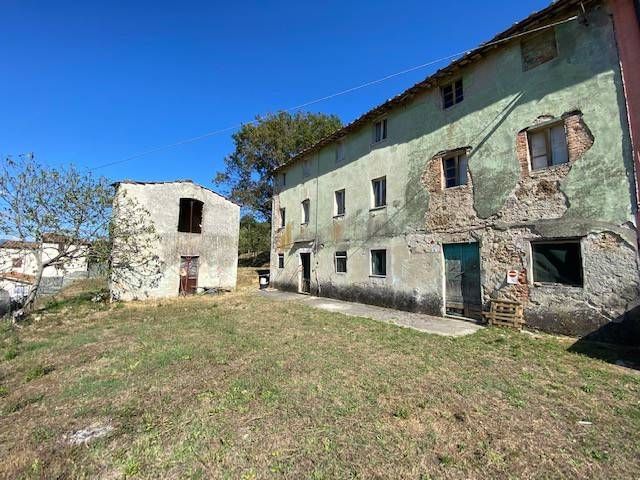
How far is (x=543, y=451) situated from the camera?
319 cm

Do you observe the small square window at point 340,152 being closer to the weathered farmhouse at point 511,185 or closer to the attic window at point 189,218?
the weathered farmhouse at point 511,185

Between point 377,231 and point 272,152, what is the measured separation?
19513 millimetres

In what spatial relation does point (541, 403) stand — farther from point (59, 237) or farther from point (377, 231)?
point (59, 237)

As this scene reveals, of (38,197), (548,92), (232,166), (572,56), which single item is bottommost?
(38,197)

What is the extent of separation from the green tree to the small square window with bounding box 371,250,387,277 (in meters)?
18.1

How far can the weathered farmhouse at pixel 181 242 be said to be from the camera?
15344 millimetres

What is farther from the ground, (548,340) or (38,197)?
(38,197)

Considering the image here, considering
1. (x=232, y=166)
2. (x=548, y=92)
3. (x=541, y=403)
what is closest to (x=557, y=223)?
(x=548, y=92)

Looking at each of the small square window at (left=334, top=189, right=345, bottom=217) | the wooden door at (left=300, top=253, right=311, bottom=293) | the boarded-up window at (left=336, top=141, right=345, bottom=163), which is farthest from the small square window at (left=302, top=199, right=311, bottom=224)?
the boarded-up window at (left=336, top=141, right=345, bottom=163)


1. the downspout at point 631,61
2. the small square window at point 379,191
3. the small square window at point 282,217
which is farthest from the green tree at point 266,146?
the downspout at point 631,61

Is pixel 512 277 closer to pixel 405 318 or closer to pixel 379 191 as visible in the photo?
pixel 405 318

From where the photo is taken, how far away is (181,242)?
54.3 ft

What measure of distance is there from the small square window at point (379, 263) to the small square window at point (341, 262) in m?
1.79

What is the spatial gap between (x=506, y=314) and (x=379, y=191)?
6.97m
